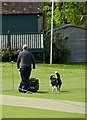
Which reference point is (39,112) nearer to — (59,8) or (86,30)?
(86,30)

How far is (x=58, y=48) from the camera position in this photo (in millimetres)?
39594

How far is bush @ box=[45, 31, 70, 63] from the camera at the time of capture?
39.5m

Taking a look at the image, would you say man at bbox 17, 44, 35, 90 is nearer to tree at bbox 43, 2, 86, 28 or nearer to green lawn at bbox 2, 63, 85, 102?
green lawn at bbox 2, 63, 85, 102

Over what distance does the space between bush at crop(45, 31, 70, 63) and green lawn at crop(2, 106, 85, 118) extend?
2462 centimetres

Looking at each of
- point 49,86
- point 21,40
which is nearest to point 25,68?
point 49,86

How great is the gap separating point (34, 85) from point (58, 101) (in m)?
3.37

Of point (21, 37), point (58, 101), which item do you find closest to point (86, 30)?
point (21, 37)

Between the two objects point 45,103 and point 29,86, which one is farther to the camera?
point 29,86

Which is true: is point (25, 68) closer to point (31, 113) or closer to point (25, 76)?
point (25, 76)

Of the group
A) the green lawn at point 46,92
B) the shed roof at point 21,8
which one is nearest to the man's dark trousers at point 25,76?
the green lawn at point 46,92

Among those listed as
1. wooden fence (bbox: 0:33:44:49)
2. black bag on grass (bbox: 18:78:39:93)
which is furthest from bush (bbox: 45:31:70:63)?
black bag on grass (bbox: 18:78:39:93)

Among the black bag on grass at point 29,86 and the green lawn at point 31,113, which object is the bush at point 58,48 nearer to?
the black bag on grass at point 29,86

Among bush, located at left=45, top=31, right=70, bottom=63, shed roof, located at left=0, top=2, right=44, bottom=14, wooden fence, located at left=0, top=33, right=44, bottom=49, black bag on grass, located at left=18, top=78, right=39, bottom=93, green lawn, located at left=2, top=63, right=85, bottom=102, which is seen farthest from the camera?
shed roof, located at left=0, top=2, right=44, bottom=14

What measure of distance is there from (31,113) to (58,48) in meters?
25.8
